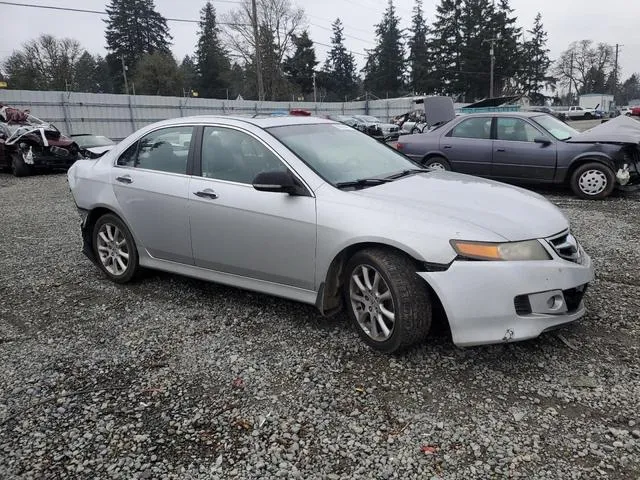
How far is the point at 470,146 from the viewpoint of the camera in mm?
9008

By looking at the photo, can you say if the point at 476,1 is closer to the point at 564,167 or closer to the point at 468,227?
the point at 564,167

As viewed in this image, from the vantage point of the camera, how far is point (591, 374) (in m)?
2.95

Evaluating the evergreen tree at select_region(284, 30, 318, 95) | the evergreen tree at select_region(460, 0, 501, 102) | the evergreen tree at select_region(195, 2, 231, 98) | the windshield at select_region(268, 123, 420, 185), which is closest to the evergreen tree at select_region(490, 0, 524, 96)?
the evergreen tree at select_region(460, 0, 501, 102)

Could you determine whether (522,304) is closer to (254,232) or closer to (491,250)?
(491,250)

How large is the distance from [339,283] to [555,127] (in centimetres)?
705

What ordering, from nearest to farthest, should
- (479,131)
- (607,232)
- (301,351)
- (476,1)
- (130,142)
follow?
(301,351) < (130,142) < (607,232) < (479,131) < (476,1)

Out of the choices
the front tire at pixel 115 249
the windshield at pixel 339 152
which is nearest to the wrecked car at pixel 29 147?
the front tire at pixel 115 249

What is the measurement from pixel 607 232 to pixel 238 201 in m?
4.77

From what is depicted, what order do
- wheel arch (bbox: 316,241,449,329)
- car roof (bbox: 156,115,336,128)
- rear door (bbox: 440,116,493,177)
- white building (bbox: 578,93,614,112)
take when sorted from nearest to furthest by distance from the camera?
wheel arch (bbox: 316,241,449,329), car roof (bbox: 156,115,336,128), rear door (bbox: 440,116,493,177), white building (bbox: 578,93,614,112)

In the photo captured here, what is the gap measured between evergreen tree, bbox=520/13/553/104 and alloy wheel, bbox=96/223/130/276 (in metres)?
71.6

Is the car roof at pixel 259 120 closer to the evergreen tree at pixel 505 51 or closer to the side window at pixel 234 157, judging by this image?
the side window at pixel 234 157

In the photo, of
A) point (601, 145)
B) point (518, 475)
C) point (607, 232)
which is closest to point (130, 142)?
point (518, 475)

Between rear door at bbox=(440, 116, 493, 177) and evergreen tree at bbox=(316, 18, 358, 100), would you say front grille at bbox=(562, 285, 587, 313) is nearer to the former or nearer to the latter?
rear door at bbox=(440, 116, 493, 177)

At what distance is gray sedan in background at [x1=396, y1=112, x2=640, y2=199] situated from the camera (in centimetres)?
807
